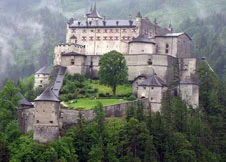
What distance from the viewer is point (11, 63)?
547 feet

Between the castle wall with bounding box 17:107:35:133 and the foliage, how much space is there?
595 inches

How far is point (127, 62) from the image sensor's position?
85.8 m

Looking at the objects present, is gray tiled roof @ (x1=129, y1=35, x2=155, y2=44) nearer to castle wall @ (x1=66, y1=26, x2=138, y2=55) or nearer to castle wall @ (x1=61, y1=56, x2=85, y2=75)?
castle wall @ (x1=66, y1=26, x2=138, y2=55)

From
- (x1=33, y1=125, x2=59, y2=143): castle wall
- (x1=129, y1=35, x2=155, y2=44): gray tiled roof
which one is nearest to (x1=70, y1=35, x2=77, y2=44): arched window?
(x1=129, y1=35, x2=155, y2=44): gray tiled roof

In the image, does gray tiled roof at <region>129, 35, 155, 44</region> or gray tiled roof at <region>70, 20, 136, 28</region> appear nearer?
gray tiled roof at <region>129, 35, 155, 44</region>

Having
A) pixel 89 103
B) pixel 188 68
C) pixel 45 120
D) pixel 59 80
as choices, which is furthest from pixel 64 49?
pixel 45 120

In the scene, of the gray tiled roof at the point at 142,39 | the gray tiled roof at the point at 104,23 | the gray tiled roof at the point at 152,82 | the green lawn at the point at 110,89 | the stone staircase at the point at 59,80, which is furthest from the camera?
the gray tiled roof at the point at 104,23

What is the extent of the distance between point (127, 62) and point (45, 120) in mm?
24128

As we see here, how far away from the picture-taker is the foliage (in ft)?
265

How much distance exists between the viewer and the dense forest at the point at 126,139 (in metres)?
63.5

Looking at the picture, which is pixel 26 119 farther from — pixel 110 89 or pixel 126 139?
pixel 110 89

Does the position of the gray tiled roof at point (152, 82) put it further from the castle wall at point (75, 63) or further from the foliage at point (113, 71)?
the castle wall at point (75, 63)

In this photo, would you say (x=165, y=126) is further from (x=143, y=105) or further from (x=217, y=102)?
(x=217, y=102)

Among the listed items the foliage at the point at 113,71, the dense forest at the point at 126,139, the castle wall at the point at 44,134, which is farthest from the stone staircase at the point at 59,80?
the castle wall at the point at 44,134
